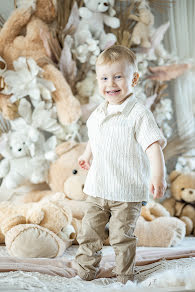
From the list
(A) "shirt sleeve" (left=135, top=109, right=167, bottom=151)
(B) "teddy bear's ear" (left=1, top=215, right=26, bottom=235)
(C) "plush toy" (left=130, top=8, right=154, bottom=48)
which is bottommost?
(B) "teddy bear's ear" (left=1, top=215, right=26, bottom=235)

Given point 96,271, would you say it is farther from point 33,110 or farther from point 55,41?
point 55,41

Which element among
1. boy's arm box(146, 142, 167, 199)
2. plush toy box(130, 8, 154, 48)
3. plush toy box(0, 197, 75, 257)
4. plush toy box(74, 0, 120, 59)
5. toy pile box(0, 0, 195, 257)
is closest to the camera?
boy's arm box(146, 142, 167, 199)

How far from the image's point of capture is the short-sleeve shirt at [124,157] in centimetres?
110

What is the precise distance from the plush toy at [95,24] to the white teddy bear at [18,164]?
0.56m

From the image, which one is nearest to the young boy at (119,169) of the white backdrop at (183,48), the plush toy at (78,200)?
the plush toy at (78,200)

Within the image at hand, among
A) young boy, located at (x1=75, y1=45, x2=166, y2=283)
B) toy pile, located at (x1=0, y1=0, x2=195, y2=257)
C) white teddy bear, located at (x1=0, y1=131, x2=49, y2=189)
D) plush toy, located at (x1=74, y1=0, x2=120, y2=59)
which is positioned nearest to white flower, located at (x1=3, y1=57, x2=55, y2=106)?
toy pile, located at (x1=0, y1=0, x2=195, y2=257)

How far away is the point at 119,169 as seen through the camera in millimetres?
1115

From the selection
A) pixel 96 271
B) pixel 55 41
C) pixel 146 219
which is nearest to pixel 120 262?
pixel 96 271

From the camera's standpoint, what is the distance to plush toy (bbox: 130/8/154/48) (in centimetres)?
199

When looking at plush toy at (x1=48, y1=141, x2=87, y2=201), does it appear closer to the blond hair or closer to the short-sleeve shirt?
the short-sleeve shirt

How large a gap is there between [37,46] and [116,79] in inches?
30.5

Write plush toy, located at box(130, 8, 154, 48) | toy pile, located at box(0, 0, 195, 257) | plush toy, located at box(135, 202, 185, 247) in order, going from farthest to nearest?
1. plush toy, located at box(130, 8, 154, 48)
2. toy pile, located at box(0, 0, 195, 257)
3. plush toy, located at box(135, 202, 185, 247)

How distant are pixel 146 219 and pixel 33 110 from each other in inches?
29.3

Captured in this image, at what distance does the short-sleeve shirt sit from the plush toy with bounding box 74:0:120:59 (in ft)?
2.70
